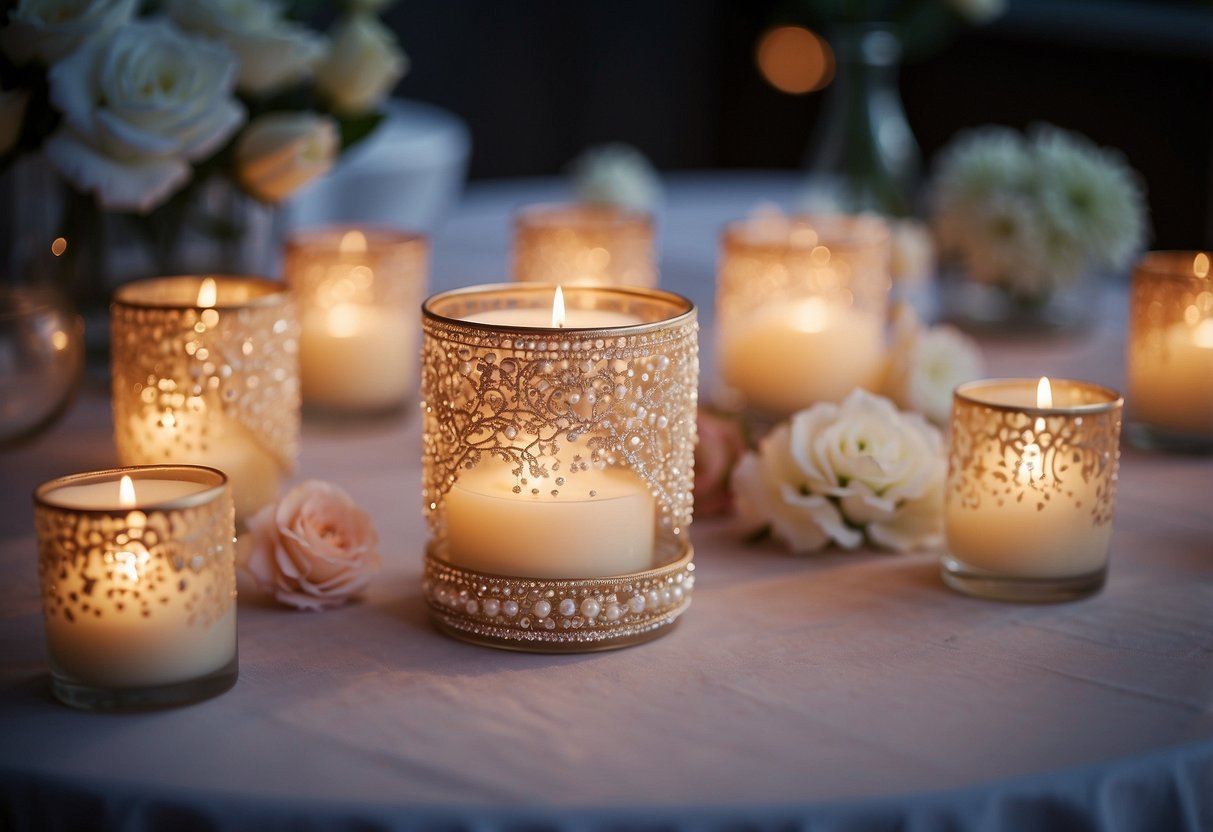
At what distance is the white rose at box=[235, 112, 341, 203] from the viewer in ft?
4.84

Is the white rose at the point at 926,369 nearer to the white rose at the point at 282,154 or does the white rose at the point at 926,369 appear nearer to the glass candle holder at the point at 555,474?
the glass candle holder at the point at 555,474

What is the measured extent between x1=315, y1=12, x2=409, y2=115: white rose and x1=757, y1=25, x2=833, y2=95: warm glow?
3.47 metres

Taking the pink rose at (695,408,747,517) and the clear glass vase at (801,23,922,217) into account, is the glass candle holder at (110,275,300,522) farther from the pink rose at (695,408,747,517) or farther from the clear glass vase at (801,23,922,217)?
the clear glass vase at (801,23,922,217)

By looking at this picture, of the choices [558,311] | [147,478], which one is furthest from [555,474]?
[147,478]

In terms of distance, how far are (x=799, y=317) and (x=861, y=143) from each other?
0.72 metres

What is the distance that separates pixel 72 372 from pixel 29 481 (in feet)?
0.41

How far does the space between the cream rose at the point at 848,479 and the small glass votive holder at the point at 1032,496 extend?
6 cm

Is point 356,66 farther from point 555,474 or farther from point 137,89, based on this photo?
point 555,474

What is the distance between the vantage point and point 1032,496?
1.09 meters

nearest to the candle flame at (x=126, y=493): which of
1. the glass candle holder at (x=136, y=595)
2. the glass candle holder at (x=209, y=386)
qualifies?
the glass candle holder at (x=136, y=595)

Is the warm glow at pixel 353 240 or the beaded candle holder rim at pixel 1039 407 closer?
the beaded candle holder rim at pixel 1039 407

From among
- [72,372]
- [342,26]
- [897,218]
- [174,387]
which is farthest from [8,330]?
[897,218]

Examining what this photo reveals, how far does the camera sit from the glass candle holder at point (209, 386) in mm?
1212

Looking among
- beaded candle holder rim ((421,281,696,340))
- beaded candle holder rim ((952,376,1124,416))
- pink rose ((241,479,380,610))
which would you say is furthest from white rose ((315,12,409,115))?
beaded candle holder rim ((952,376,1124,416))
